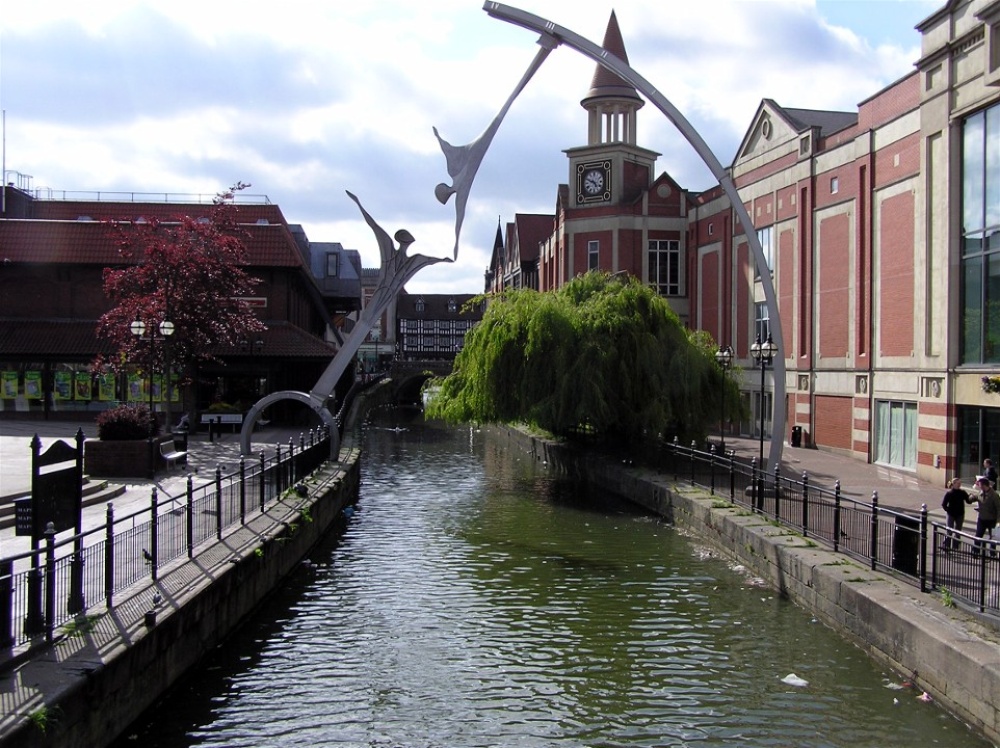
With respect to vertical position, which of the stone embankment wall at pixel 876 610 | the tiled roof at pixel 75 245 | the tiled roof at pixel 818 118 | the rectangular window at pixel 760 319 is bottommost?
the stone embankment wall at pixel 876 610

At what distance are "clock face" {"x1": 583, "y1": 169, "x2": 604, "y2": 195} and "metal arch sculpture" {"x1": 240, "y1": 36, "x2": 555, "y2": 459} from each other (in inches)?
948

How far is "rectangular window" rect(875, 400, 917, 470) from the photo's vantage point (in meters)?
24.7

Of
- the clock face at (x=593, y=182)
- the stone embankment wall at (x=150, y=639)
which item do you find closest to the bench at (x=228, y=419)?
the stone embankment wall at (x=150, y=639)

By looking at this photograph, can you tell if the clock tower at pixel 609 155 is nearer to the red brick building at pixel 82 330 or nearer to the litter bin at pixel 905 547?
the red brick building at pixel 82 330

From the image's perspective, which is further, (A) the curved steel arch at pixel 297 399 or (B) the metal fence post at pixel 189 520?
(A) the curved steel arch at pixel 297 399

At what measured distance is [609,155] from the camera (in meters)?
48.2

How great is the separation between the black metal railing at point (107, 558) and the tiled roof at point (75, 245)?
22457mm

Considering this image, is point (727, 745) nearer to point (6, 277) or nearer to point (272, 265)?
point (272, 265)

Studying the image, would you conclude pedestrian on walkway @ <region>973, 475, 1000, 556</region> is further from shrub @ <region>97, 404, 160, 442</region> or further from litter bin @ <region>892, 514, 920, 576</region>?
shrub @ <region>97, 404, 160, 442</region>

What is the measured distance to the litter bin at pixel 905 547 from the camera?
11.6 meters

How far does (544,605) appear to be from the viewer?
1306cm

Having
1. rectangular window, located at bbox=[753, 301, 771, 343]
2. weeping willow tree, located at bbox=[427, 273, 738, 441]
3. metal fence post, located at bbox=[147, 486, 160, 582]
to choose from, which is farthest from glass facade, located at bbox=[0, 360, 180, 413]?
metal fence post, located at bbox=[147, 486, 160, 582]

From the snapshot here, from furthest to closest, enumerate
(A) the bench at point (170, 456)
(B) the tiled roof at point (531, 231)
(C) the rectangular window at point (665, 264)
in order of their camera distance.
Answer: (B) the tiled roof at point (531, 231), (C) the rectangular window at point (665, 264), (A) the bench at point (170, 456)

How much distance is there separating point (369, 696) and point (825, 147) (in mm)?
26870
